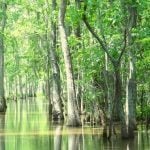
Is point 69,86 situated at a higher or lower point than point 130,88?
higher

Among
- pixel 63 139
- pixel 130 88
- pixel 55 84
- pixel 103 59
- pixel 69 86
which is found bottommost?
pixel 63 139

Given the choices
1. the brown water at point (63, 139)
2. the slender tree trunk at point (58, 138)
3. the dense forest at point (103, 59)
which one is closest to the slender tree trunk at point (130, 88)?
the dense forest at point (103, 59)

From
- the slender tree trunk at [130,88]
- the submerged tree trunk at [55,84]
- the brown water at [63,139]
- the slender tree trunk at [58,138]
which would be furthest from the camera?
the submerged tree trunk at [55,84]

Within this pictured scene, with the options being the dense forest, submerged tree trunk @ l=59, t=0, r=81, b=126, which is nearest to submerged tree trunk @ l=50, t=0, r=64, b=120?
the dense forest

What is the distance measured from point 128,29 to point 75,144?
440cm

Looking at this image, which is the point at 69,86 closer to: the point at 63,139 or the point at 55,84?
the point at 55,84

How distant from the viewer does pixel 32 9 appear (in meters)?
34.6

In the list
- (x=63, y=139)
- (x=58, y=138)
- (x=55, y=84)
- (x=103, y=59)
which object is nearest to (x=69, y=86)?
(x=103, y=59)

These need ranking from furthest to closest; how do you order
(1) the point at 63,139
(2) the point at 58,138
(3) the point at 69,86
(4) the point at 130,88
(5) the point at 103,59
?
(3) the point at 69,86 → (5) the point at 103,59 → (2) the point at 58,138 → (1) the point at 63,139 → (4) the point at 130,88

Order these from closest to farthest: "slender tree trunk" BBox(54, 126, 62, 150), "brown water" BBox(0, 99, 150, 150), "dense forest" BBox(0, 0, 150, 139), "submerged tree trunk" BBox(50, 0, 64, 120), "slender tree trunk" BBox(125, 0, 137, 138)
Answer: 1. "brown water" BBox(0, 99, 150, 150)
2. "slender tree trunk" BBox(54, 126, 62, 150)
3. "slender tree trunk" BBox(125, 0, 137, 138)
4. "dense forest" BBox(0, 0, 150, 139)
5. "submerged tree trunk" BBox(50, 0, 64, 120)

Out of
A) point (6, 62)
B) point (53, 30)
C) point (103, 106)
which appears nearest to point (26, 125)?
point (103, 106)

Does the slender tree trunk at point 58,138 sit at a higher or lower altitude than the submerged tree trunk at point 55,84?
lower

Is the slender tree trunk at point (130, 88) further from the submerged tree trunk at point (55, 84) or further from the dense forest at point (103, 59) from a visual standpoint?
the submerged tree trunk at point (55, 84)

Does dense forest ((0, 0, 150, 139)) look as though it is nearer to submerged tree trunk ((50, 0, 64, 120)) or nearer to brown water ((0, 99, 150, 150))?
submerged tree trunk ((50, 0, 64, 120))
